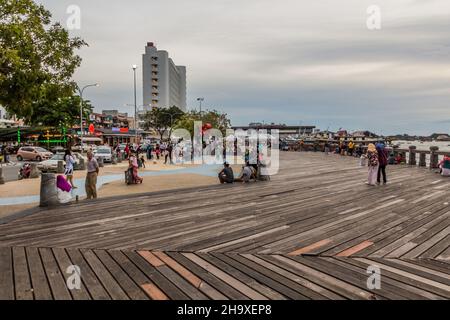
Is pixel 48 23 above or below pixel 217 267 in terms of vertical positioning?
above

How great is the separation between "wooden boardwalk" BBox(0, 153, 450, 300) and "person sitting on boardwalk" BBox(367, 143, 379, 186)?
3448 mm

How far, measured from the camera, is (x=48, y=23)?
1024 cm

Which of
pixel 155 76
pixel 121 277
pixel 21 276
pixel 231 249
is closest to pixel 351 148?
pixel 231 249

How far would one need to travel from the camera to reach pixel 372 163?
1377 centimetres

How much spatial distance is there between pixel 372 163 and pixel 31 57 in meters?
11.9

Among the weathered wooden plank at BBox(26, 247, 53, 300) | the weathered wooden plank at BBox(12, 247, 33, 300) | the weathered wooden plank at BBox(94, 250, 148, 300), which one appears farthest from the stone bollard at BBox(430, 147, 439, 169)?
the weathered wooden plank at BBox(12, 247, 33, 300)

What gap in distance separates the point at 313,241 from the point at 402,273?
1706 mm

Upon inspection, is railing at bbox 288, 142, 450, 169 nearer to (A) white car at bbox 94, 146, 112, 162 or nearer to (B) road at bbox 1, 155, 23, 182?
(A) white car at bbox 94, 146, 112, 162

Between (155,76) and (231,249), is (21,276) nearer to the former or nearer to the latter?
(231,249)
